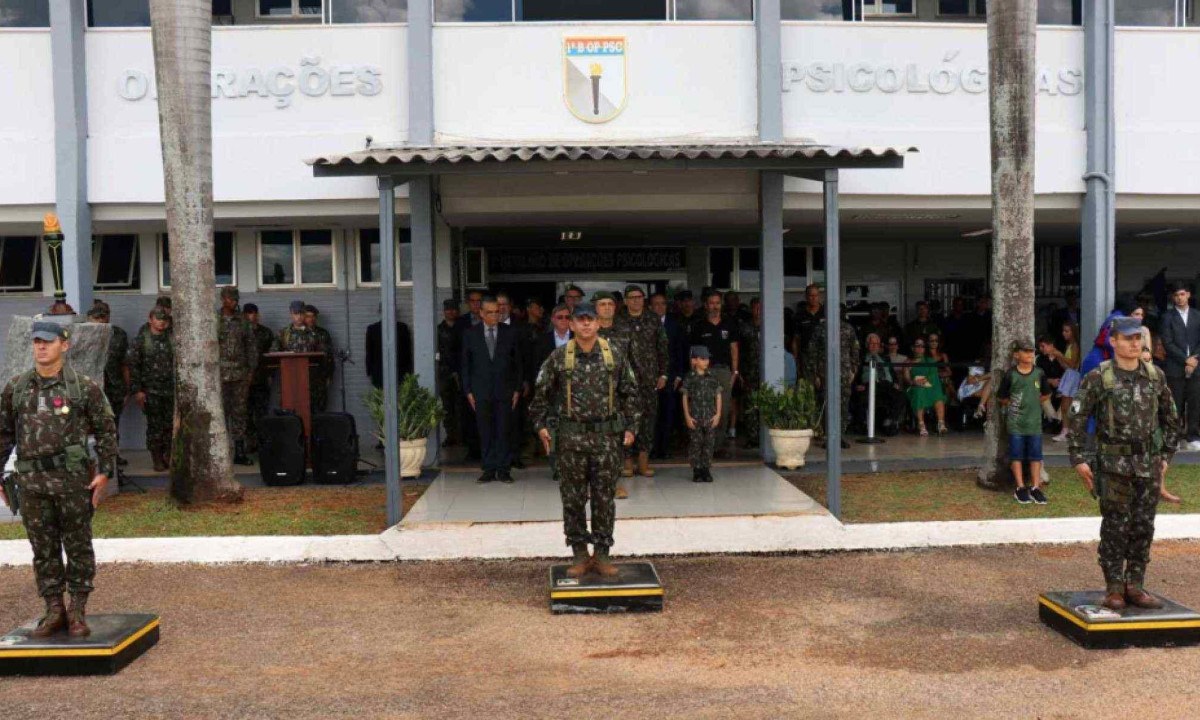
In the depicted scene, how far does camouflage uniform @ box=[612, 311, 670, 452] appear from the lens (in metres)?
9.99

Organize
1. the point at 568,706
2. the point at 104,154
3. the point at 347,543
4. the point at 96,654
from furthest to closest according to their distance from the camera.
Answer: the point at 104,154, the point at 347,543, the point at 96,654, the point at 568,706

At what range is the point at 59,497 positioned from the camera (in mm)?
5660

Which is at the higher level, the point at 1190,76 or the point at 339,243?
the point at 1190,76

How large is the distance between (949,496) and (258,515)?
6.31 m

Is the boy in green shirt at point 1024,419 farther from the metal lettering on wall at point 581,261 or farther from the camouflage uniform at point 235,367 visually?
the camouflage uniform at point 235,367

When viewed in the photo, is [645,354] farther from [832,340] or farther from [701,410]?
[832,340]

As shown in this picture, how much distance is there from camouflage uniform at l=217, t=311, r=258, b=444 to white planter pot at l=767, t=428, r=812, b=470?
6.03m

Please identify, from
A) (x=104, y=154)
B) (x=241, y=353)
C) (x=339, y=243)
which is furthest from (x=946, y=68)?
(x=104, y=154)

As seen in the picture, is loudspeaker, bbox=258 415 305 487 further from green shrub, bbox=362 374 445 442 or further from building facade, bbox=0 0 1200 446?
building facade, bbox=0 0 1200 446

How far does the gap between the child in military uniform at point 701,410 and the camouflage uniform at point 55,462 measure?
5392mm

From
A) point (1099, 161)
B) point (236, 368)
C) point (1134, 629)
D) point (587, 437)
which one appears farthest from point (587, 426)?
point (1099, 161)

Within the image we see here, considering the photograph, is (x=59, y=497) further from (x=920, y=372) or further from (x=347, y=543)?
(x=920, y=372)

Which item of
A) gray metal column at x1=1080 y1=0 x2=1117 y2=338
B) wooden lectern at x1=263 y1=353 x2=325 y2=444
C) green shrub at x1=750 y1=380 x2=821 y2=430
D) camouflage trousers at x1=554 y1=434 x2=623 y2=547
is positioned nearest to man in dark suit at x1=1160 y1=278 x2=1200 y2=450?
gray metal column at x1=1080 y1=0 x2=1117 y2=338

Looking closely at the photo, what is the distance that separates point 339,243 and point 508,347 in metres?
4.41
